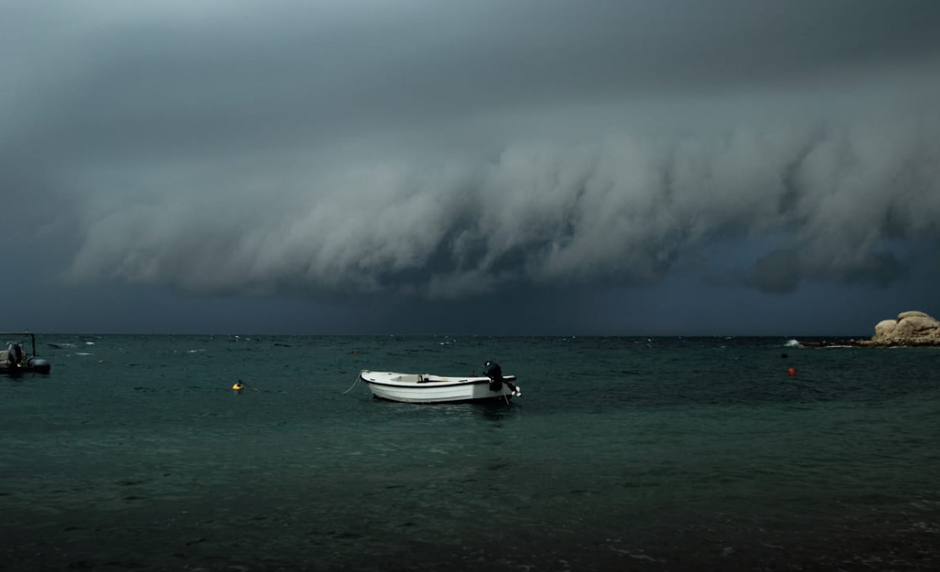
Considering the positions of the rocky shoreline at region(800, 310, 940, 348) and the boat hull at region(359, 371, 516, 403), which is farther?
the rocky shoreline at region(800, 310, 940, 348)

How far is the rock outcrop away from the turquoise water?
392 feet

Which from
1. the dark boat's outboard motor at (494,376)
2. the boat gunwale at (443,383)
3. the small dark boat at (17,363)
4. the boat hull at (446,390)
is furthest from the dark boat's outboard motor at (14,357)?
the dark boat's outboard motor at (494,376)

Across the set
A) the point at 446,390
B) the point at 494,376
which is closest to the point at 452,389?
the point at 446,390

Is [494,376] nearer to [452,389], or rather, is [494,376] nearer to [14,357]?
[452,389]

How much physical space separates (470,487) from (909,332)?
153m

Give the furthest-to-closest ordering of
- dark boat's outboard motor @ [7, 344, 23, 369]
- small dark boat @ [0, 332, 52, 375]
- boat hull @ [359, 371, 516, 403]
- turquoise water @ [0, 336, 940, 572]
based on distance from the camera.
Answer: dark boat's outboard motor @ [7, 344, 23, 369] → small dark boat @ [0, 332, 52, 375] → boat hull @ [359, 371, 516, 403] → turquoise water @ [0, 336, 940, 572]

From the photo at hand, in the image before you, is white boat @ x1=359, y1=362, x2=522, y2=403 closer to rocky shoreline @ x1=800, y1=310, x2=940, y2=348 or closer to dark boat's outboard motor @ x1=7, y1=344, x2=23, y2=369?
dark boat's outboard motor @ x1=7, y1=344, x2=23, y2=369

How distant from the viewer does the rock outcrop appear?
136 metres

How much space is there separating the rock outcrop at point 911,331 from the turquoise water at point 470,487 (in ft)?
392

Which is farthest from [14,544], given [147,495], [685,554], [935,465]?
[935,465]

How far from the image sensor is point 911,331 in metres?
139

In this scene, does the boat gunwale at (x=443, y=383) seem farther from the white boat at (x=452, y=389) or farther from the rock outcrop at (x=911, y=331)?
the rock outcrop at (x=911, y=331)

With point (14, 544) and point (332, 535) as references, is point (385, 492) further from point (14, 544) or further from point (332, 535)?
point (14, 544)

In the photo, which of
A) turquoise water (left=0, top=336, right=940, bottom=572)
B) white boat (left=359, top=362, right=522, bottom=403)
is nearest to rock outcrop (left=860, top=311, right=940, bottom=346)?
turquoise water (left=0, top=336, right=940, bottom=572)
